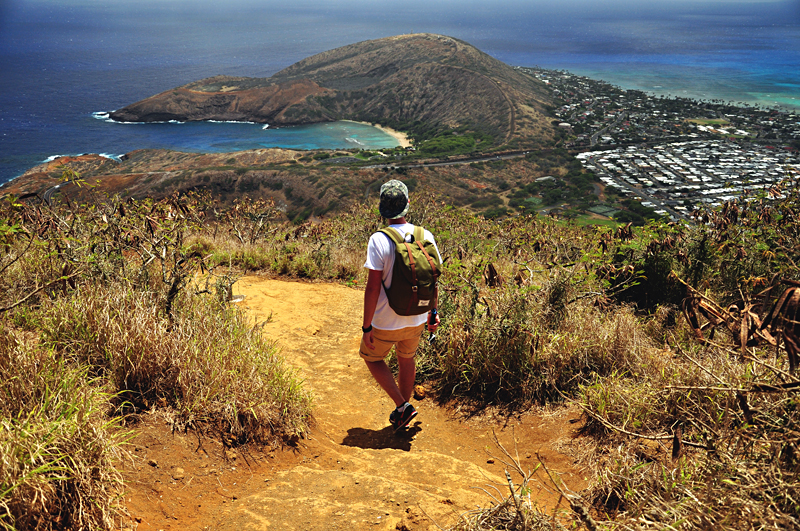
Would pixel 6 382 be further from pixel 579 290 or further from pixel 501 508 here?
pixel 579 290

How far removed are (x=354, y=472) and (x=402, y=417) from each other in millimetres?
713

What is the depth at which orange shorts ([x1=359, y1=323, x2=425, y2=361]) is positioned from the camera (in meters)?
3.59

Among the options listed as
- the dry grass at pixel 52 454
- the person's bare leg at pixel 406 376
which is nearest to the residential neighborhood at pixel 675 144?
the person's bare leg at pixel 406 376

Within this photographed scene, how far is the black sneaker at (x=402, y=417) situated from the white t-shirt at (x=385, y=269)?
728 millimetres

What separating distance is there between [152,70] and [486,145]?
10974 cm

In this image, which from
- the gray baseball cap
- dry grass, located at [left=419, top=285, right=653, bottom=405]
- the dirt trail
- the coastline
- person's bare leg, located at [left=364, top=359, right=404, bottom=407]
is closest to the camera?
the dirt trail

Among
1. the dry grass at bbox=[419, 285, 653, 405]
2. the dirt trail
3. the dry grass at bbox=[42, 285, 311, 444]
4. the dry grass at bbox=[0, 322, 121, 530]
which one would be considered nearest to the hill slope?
the dry grass at bbox=[419, 285, 653, 405]

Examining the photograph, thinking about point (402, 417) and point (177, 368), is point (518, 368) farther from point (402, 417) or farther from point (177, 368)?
point (177, 368)

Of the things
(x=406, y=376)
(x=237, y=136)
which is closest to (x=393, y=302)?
(x=406, y=376)

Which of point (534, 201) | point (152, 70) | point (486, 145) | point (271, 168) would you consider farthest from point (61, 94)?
point (534, 201)

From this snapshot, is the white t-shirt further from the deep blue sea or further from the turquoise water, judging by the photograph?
the turquoise water

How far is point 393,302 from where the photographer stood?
11.3 feet

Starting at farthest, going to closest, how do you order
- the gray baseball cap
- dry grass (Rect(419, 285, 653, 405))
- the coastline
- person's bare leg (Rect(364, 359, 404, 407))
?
the coastline
dry grass (Rect(419, 285, 653, 405))
person's bare leg (Rect(364, 359, 404, 407))
the gray baseball cap

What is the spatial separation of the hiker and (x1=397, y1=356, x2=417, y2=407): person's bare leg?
0.09 feet
